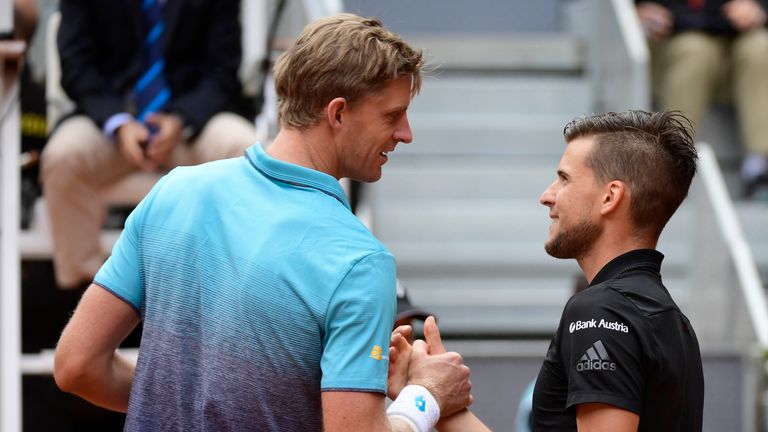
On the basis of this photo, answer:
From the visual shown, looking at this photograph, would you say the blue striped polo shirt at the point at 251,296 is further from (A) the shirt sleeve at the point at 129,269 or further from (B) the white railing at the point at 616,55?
(B) the white railing at the point at 616,55

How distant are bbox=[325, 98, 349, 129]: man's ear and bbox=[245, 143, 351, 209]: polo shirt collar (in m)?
0.10

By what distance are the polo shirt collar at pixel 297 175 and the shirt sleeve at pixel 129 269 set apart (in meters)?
0.26

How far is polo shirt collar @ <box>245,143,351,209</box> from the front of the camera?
2430mm

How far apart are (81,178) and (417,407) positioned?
3156 millimetres

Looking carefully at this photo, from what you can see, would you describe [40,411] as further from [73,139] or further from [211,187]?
[211,187]

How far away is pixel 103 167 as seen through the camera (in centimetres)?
537

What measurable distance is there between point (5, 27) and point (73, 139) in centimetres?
65

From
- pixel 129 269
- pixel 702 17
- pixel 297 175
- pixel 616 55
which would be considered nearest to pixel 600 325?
pixel 297 175

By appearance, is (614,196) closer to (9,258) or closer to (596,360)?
(596,360)

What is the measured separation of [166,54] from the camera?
555cm

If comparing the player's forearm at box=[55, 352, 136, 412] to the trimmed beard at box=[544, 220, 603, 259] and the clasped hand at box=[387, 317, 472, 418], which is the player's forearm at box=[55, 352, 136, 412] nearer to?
the clasped hand at box=[387, 317, 472, 418]

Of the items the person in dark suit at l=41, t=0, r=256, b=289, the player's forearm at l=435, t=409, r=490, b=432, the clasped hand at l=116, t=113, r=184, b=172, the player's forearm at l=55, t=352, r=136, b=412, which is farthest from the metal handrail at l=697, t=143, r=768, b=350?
the player's forearm at l=55, t=352, r=136, b=412

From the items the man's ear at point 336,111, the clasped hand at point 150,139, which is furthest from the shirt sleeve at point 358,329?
the clasped hand at point 150,139

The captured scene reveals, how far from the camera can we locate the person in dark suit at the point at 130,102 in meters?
5.31
